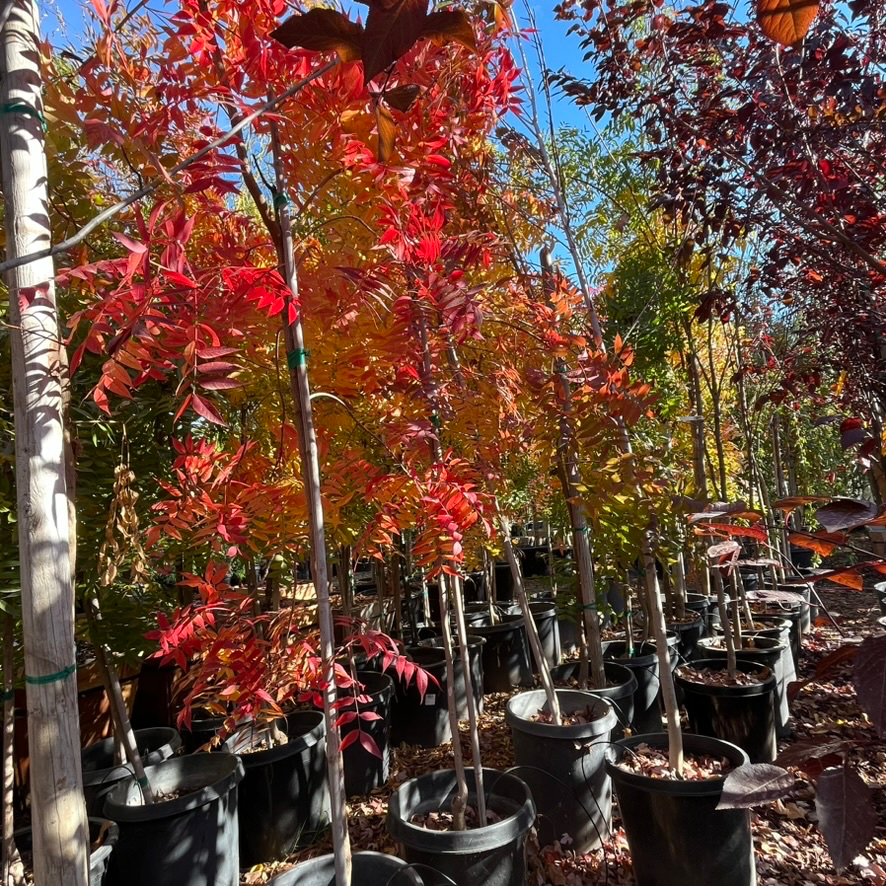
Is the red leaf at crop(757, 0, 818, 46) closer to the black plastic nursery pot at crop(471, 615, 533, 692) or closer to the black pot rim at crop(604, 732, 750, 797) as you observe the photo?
the black pot rim at crop(604, 732, 750, 797)

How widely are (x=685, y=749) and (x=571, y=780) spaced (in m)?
0.47

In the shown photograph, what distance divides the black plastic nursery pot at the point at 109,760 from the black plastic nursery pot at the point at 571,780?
4.92 ft

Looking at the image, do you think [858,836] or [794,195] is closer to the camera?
[858,836]

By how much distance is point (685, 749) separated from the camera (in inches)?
95.7

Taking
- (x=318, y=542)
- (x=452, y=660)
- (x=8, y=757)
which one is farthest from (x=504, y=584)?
(x=318, y=542)

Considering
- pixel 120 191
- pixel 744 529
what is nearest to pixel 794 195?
pixel 744 529

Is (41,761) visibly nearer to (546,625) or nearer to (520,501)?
(546,625)

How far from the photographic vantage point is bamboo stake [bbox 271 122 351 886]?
1293mm

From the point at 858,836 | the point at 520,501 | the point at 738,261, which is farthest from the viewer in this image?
the point at 520,501

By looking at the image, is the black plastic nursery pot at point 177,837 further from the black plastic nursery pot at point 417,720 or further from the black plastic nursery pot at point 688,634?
the black plastic nursery pot at point 688,634

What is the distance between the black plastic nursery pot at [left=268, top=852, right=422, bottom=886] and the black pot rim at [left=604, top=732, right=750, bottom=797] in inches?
35.5

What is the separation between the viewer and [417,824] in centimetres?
212

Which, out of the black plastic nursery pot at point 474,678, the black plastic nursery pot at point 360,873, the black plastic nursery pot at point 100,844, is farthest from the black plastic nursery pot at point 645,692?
the black plastic nursery pot at point 100,844

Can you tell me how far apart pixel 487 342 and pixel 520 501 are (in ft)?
11.2
